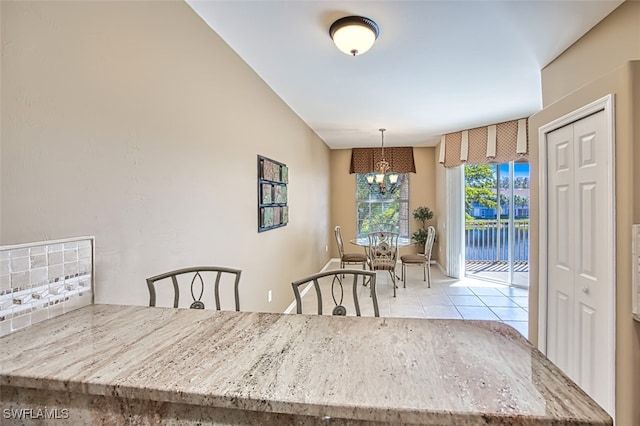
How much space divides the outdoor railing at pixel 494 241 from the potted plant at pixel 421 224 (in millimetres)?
860

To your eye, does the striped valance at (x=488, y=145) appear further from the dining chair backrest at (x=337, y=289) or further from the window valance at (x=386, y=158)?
the dining chair backrest at (x=337, y=289)

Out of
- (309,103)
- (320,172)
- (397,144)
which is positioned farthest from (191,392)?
(397,144)

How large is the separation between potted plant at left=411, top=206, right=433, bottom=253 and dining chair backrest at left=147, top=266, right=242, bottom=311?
4951 millimetres

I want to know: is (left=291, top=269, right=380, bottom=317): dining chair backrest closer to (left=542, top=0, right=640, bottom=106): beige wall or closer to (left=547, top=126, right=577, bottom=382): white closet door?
(left=547, top=126, right=577, bottom=382): white closet door

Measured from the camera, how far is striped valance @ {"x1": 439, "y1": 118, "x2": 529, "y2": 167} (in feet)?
15.3

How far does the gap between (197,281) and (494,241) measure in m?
5.47

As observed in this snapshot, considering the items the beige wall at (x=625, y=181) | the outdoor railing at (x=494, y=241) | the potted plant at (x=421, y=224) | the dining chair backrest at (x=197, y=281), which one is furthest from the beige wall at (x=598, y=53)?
the potted plant at (x=421, y=224)

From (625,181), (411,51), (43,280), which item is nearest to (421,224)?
(411,51)

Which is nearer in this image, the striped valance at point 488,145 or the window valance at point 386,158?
the striped valance at point 488,145

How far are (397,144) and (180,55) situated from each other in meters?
5.50

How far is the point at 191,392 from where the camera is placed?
74cm

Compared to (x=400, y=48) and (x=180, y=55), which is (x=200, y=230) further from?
(x=400, y=48)

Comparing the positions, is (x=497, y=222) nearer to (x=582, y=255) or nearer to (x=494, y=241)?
(x=494, y=241)

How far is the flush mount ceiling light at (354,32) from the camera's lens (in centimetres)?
203
